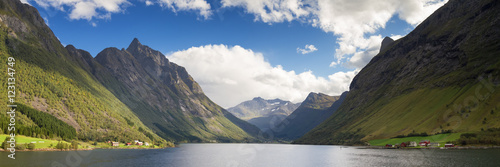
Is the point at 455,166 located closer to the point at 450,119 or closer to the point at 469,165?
the point at 469,165

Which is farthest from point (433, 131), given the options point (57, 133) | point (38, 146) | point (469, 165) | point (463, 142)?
point (57, 133)

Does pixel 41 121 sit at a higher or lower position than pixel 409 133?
higher

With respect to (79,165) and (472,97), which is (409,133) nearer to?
(472,97)

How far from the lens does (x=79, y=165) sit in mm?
99562

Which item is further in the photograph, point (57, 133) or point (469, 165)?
point (57, 133)

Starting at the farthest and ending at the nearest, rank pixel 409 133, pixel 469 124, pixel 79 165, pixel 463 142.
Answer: pixel 409 133, pixel 469 124, pixel 463 142, pixel 79 165

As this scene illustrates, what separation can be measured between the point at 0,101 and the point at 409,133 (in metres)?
281

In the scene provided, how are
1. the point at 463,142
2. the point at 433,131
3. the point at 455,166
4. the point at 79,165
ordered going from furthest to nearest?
the point at 433,131, the point at 463,142, the point at 79,165, the point at 455,166

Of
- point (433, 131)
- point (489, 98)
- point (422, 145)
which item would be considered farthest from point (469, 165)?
point (489, 98)

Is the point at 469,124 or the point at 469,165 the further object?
the point at 469,124

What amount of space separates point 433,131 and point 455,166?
119 m

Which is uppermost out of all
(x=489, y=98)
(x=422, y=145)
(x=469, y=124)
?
(x=489, y=98)

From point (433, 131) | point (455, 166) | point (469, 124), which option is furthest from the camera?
point (433, 131)

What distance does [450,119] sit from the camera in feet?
601
